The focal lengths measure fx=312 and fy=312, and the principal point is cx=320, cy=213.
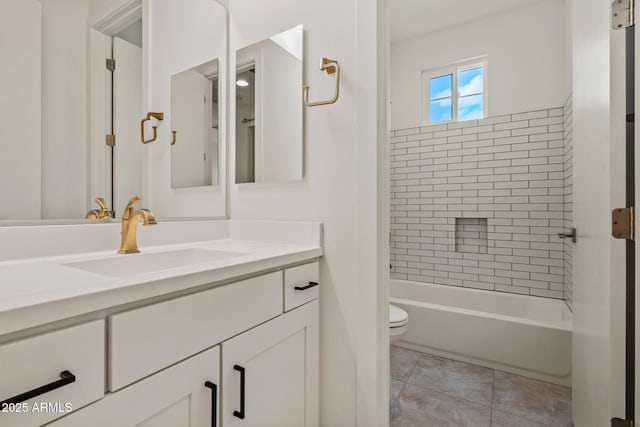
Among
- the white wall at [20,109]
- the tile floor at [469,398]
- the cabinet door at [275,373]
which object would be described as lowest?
the tile floor at [469,398]

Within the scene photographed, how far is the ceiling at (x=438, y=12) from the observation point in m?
2.60

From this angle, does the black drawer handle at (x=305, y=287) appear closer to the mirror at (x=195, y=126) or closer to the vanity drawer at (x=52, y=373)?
the vanity drawer at (x=52, y=373)

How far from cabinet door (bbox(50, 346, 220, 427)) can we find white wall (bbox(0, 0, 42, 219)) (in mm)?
738

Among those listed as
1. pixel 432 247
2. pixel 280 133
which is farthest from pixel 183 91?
pixel 432 247

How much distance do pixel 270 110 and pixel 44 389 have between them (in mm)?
1257

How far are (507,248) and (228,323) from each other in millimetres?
2682

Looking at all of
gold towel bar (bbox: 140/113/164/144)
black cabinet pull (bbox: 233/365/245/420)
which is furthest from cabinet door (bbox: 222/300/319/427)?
gold towel bar (bbox: 140/113/164/144)

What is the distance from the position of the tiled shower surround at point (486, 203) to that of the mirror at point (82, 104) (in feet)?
7.59

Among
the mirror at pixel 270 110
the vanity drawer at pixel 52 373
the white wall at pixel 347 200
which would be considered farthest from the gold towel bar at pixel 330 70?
the vanity drawer at pixel 52 373

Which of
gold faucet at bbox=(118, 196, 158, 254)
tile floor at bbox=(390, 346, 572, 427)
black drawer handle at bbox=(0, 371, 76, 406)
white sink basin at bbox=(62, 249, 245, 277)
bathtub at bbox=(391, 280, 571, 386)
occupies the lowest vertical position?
tile floor at bbox=(390, 346, 572, 427)

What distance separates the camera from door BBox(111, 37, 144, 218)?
1229 millimetres

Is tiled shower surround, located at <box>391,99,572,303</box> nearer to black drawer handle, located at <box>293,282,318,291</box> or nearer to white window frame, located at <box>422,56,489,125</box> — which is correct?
white window frame, located at <box>422,56,489,125</box>

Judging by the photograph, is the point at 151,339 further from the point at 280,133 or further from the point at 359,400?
the point at 280,133

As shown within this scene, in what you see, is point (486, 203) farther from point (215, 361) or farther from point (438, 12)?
point (215, 361)
